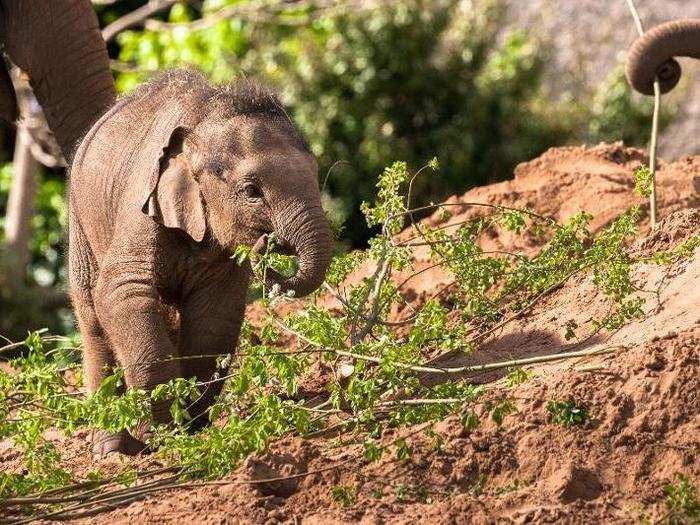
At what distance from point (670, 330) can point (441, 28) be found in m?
9.89

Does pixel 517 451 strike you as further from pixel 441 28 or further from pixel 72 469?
pixel 441 28

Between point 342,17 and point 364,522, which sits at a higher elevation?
point 342,17

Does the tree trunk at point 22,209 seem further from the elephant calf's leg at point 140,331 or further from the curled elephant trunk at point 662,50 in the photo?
the elephant calf's leg at point 140,331

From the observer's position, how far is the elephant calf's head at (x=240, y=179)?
25.2 feet

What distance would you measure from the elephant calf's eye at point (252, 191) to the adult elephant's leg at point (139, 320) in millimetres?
576

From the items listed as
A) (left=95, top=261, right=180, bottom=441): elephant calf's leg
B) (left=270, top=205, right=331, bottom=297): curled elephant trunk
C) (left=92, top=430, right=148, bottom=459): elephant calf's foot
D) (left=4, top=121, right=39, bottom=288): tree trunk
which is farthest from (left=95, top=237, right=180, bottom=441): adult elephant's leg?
(left=4, top=121, right=39, bottom=288): tree trunk

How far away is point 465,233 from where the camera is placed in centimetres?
841

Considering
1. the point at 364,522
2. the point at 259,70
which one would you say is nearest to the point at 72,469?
the point at 364,522

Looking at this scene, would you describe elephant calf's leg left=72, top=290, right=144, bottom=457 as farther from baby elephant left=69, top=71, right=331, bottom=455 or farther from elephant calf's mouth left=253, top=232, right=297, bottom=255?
elephant calf's mouth left=253, top=232, right=297, bottom=255

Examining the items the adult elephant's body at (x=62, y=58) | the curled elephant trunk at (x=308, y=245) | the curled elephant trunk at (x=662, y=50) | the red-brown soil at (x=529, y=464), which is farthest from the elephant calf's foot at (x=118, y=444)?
the curled elephant trunk at (x=662, y=50)

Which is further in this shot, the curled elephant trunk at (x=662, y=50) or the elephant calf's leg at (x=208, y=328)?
the curled elephant trunk at (x=662, y=50)

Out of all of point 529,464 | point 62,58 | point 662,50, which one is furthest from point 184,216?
point 662,50

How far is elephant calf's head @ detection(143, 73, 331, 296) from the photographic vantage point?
7688 millimetres

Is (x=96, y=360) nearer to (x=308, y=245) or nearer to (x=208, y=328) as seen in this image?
(x=208, y=328)
